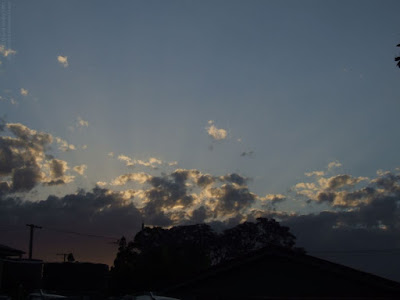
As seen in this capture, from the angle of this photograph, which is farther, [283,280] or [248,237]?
[248,237]

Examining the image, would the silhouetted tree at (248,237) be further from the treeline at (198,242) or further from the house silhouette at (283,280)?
the house silhouette at (283,280)

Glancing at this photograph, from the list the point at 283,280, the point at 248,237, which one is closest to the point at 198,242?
the point at 248,237

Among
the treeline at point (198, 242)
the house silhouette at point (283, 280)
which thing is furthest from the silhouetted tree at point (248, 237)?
the house silhouette at point (283, 280)

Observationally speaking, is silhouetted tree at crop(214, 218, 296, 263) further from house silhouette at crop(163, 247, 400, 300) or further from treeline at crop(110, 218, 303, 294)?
house silhouette at crop(163, 247, 400, 300)

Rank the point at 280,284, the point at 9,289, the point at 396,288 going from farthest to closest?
the point at 9,289
the point at 280,284
the point at 396,288

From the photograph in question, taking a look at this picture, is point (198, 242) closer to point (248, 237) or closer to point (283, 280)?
point (248, 237)

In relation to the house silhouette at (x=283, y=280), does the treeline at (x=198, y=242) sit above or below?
above

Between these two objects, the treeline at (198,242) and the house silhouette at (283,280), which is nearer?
the house silhouette at (283,280)

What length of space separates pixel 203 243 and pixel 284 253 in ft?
240

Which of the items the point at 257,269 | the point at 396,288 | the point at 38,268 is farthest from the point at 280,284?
the point at 38,268

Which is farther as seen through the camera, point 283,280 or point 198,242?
point 198,242

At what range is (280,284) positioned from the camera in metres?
17.6

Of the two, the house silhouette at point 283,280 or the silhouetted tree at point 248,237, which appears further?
the silhouetted tree at point 248,237

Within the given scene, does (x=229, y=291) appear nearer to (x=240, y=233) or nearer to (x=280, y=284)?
(x=280, y=284)
